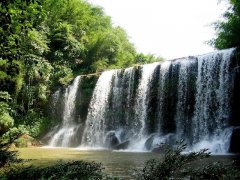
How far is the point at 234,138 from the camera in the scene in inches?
651

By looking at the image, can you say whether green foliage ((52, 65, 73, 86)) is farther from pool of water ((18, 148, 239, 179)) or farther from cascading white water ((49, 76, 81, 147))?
pool of water ((18, 148, 239, 179))

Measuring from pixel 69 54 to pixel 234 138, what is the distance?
2253cm

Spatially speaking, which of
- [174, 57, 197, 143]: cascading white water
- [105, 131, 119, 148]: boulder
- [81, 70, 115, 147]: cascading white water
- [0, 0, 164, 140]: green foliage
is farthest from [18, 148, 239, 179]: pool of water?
[81, 70, 115, 147]: cascading white water

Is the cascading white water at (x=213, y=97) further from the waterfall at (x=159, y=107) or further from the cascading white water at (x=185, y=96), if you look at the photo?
the cascading white water at (x=185, y=96)

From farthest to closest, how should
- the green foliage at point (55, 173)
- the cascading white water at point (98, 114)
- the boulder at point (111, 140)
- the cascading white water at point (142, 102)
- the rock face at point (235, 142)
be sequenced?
the cascading white water at point (98, 114) → the cascading white water at point (142, 102) → the boulder at point (111, 140) → the rock face at point (235, 142) → the green foliage at point (55, 173)

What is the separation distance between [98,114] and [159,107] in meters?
5.38

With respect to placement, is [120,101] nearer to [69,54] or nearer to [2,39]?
[69,54]

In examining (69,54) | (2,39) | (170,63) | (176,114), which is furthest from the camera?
(69,54)

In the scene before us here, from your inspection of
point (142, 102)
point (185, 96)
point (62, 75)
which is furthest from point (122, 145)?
point (62, 75)

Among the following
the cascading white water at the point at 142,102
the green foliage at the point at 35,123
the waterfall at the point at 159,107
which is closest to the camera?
the waterfall at the point at 159,107

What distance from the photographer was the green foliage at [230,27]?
22648 mm

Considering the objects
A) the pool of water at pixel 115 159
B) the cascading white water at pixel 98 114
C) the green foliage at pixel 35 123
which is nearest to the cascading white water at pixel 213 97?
the pool of water at pixel 115 159

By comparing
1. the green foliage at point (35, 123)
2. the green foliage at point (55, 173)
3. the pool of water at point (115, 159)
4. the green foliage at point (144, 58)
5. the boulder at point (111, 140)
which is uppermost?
the green foliage at point (144, 58)

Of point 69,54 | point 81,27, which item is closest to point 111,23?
point 81,27
